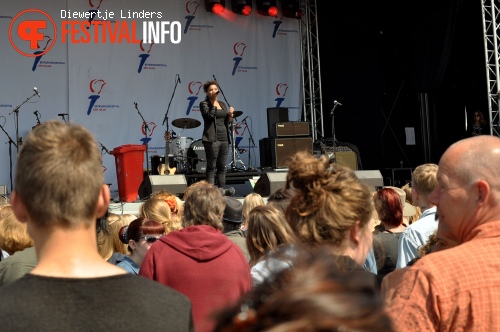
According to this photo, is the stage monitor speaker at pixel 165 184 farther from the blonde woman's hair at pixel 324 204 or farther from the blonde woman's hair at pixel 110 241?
the blonde woman's hair at pixel 324 204

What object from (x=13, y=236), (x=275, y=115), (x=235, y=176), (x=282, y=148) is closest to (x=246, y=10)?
(x=275, y=115)

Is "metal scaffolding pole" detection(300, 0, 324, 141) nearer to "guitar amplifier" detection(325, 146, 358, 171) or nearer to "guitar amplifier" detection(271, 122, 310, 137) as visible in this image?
"guitar amplifier" detection(325, 146, 358, 171)

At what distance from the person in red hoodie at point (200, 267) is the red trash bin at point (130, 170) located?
890 centimetres

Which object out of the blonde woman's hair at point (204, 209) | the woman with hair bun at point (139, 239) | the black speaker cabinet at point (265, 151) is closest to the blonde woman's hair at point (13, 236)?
Answer: the woman with hair bun at point (139, 239)

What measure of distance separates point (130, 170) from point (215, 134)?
1717 millimetres

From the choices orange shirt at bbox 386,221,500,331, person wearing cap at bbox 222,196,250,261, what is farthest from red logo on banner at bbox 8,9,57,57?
orange shirt at bbox 386,221,500,331

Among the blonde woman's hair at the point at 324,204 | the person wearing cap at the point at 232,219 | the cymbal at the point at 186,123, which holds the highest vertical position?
the cymbal at the point at 186,123

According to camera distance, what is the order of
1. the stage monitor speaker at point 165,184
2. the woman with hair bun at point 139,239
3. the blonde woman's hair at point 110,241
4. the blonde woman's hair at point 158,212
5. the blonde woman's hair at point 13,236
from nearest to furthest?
1. the blonde woman's hair at point 13,236
2. the woman with hair bun at point 139,239
3. the blonde woman's hair at point 110,241
4. the blonde woman's hair at point 158,212
5. the stage monitor speaker at point 165,184

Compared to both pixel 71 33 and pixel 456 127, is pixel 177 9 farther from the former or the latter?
pixel 456 127

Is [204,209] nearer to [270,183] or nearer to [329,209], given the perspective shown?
[329,209]

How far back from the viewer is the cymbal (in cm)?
1317

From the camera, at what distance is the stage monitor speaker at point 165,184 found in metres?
10.8

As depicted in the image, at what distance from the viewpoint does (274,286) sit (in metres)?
1.00

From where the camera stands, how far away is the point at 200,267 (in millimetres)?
3160
